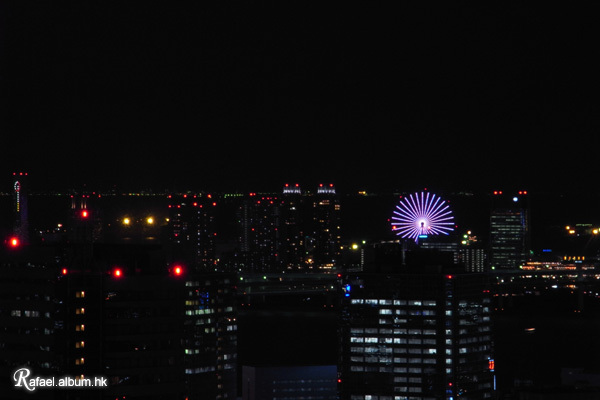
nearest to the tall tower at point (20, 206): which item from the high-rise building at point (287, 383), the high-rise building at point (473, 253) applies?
the high-rise building at point (287, 383)

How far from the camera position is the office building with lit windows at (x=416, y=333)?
85.3 ft

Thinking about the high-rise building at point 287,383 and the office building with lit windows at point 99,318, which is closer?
the office building with lit windows at point 99,318

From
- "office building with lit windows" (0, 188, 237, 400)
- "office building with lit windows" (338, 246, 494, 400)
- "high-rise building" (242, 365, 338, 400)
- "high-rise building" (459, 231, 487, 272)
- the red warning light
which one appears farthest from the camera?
"high-rise building" (459, 231, 487, 272)

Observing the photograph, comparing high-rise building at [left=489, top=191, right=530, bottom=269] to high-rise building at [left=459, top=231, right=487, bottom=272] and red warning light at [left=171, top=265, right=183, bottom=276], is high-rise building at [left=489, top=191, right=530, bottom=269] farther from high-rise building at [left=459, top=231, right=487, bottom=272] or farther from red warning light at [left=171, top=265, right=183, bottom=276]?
red warning light at [left=171, top=265, right=183, bottom=276]

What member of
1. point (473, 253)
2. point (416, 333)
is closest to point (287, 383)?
point (416, 333)

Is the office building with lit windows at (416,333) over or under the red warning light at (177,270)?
under

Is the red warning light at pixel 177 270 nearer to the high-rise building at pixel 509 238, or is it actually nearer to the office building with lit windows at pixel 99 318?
the office building with lit windows at pixel 99 318

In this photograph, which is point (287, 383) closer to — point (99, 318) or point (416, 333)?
point (416, 333)

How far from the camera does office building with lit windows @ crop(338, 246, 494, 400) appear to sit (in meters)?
26.0

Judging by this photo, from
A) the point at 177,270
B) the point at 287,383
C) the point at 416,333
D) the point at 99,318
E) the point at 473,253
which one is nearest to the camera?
the point at 99,318

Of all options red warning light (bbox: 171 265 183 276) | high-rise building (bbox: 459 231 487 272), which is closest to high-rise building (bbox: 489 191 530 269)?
high-rise building (bbox: 459 231 487 272)

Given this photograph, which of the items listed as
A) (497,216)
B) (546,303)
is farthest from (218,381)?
(497,216)

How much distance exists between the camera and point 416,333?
89.5 feet

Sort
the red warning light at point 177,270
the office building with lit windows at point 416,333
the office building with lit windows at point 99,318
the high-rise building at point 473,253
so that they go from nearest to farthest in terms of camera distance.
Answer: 1. the office building with lit windows at point 99,318
2. the red warning light at point 177,270
3. the office building with lit windows at point 416,333
4. the high-rise building at point 473,253
